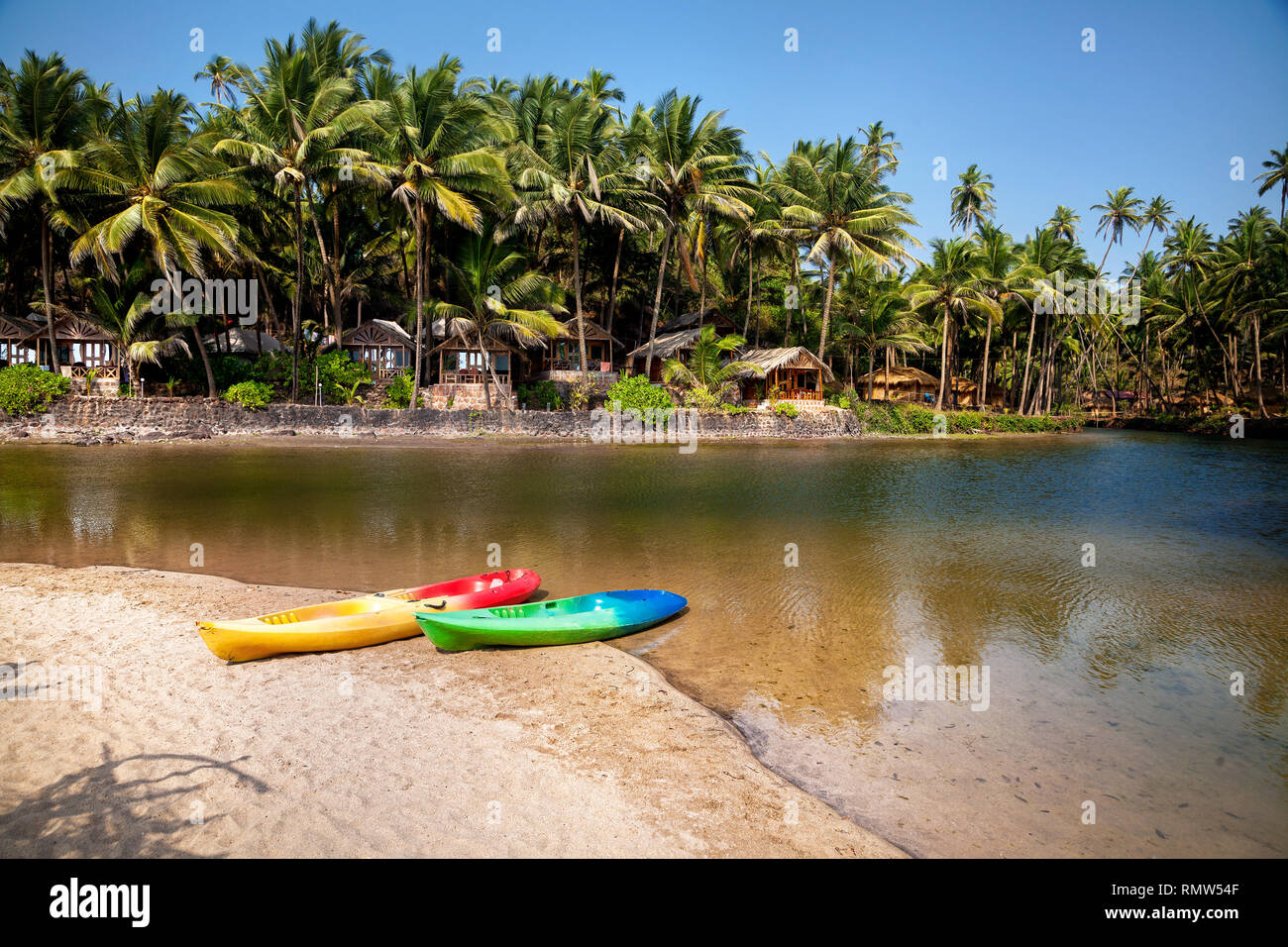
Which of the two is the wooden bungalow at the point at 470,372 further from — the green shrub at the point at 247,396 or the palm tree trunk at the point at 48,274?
the palm tree trunk at the point at 48,274

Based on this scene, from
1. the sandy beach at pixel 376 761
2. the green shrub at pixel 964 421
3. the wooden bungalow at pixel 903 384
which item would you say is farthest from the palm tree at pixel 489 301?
the wooden bungalow at pixel 903 384

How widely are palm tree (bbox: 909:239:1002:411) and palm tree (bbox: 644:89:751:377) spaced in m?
15.0

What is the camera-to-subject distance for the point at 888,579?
11.0 m

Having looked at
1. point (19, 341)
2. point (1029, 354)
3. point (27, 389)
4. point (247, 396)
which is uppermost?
point (1029, 354)

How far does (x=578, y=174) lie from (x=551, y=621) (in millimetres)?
29568

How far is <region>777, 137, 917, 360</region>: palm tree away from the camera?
124 ft

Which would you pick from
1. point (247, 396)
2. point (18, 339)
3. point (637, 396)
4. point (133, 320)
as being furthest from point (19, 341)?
point (637, 396)

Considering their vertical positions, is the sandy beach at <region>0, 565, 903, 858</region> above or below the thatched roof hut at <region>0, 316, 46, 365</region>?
below

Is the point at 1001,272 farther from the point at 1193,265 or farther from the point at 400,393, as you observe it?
the point at 400,393

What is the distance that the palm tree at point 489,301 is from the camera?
31.0m

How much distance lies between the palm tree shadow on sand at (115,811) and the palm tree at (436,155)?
2697 cm

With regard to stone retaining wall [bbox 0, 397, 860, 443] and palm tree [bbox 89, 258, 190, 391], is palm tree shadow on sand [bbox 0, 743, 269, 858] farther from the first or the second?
palm tree [bbox 89, 258, 190, 391]

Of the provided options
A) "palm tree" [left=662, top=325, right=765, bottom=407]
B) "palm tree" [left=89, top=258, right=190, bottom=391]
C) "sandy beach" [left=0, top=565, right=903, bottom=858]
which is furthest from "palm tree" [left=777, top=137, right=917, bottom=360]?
"sandy beach" [left=0, top=565, right=903, bottom=858]
